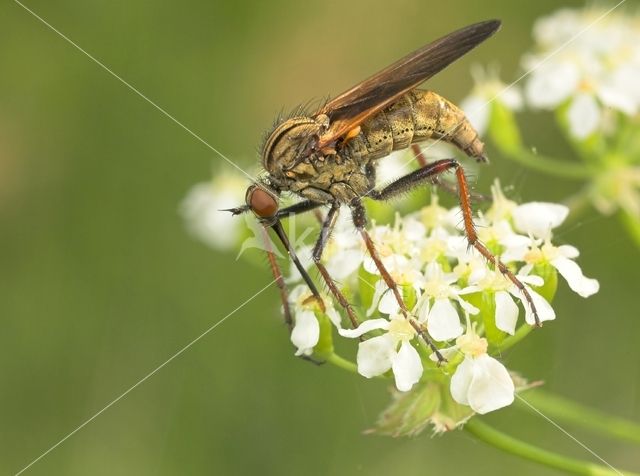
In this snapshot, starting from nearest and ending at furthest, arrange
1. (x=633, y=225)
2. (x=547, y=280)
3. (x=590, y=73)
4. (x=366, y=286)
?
(x=547, y=280), (x=366, y=286), (x=633, y=225), (x=590, y=73)

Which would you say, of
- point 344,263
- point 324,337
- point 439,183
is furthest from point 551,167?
point 324,337

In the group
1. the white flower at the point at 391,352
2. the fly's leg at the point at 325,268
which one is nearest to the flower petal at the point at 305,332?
the fly's leg at the point at 325,268

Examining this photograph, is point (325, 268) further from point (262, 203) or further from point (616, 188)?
point (616, 188)

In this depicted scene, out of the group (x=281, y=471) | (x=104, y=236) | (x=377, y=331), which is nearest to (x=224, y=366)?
(x=281, y=471)

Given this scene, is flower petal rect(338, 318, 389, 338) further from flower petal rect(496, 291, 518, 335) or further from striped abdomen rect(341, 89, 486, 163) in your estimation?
striped abdomen rect(341, 89, 486, 163)

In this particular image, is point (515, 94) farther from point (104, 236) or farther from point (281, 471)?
point (104, 236)
